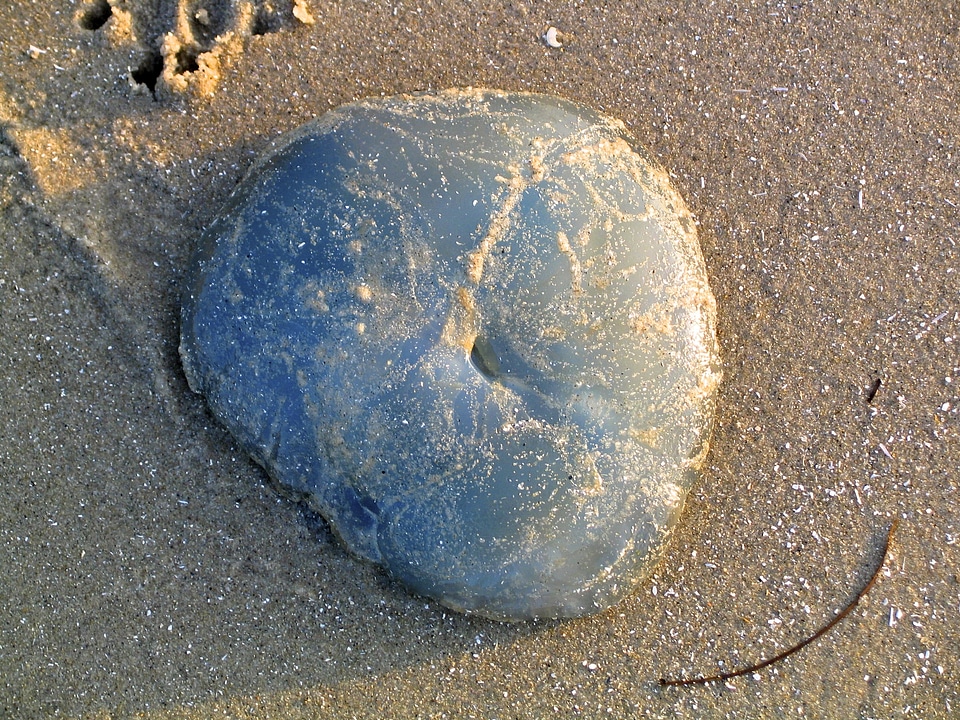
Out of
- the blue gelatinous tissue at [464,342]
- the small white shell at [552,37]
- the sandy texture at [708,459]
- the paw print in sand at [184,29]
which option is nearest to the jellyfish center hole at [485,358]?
the blue gelatinous tissue at [464,342]

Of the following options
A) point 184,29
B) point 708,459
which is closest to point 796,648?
point 708,459

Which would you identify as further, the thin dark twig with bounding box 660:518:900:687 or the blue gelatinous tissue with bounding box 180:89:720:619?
the thin dark twig with bounding box 660:518:900:687

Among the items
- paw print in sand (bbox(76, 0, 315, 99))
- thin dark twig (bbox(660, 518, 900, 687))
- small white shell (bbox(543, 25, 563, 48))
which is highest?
small white shell (bbox(543, 25, 563, 48))

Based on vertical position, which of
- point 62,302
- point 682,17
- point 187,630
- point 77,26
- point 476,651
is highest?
point 682,17

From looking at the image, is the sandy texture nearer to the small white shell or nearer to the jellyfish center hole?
the small white shell

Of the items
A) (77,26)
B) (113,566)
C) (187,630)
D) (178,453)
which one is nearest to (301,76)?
(77,26)

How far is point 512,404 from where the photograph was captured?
2.14 m

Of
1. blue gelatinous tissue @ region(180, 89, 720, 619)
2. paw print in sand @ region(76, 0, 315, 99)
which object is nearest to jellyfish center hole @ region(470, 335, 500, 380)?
blue gelatinous tissue @ region(180, 89, 720, 619)

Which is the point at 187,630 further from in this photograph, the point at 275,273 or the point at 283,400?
the point at 275,273

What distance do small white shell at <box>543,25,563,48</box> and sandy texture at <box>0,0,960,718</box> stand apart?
0.03 metres

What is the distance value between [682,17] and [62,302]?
2.36 metres

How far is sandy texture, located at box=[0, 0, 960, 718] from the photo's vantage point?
2381 millimetres

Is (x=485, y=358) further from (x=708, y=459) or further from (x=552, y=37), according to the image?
(x=552, y=37)

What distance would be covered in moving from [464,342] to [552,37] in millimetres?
1198
